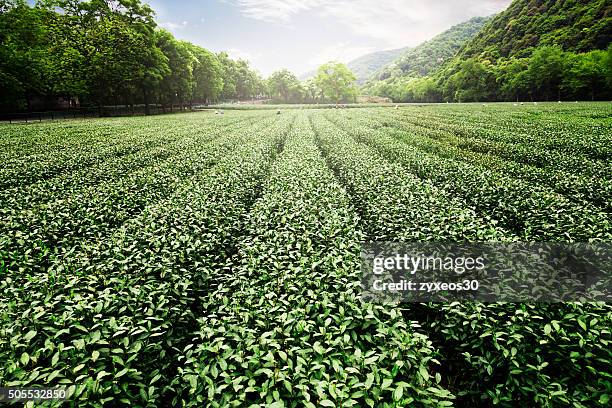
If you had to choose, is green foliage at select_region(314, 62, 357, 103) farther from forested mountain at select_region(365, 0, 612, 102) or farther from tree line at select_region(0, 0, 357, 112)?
tree line at select_region(0, 0, 357, 112)

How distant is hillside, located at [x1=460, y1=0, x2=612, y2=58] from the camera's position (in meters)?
80.7

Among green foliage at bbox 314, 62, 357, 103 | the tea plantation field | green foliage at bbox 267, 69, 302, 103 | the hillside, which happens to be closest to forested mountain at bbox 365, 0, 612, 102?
the hillside

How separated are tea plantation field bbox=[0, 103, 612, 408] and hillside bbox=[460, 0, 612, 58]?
102682 millimetres

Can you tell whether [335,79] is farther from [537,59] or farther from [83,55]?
[83,55]

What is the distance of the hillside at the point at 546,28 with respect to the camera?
80744 mm

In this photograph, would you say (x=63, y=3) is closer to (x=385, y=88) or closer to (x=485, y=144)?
(x=485, y=144)

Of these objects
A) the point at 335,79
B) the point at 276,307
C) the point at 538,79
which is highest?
the point at 335,79

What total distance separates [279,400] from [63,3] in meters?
67.2

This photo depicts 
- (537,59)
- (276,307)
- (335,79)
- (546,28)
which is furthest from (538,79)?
(276,307)

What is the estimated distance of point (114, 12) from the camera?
51.5 meters

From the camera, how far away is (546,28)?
99688 mm

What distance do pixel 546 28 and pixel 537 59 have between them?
43570mm

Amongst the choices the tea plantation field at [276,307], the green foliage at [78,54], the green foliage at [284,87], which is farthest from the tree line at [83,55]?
the green foliage at [284,87]

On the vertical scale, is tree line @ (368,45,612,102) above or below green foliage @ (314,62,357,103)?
below
